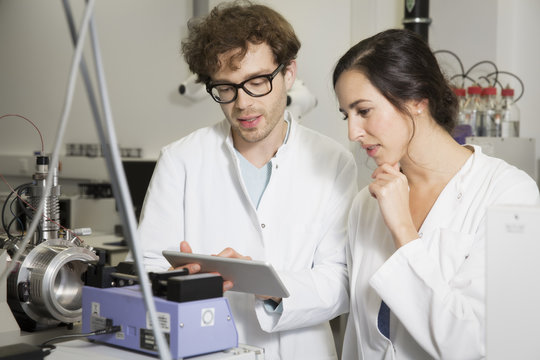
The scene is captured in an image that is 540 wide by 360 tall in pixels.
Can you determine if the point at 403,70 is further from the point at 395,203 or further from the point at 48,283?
the point at 48,283

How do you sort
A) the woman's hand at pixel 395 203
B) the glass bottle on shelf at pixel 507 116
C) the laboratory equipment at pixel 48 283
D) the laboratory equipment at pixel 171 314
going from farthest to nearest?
the glass bottle on shelf at pixel 507 116
the laboratory equipment at pixel 48 283
the woman's hand at pixel 395 203
the laboratory equipment at pixel 171 314

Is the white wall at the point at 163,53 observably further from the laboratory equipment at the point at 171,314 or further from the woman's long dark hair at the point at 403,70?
the laboratory equipment at the point at 171,314

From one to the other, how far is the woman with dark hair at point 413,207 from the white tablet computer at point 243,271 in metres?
0.21

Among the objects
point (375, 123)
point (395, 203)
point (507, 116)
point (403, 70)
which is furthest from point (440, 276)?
point (507, 116)

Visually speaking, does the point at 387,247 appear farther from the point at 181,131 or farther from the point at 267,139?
the point at 181,131

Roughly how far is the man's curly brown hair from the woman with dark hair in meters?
0.25

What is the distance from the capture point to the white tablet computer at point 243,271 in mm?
1168

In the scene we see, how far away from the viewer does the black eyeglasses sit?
1604mm

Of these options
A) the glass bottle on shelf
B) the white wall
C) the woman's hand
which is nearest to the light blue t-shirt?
the woman's hand

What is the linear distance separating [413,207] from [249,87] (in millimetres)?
515

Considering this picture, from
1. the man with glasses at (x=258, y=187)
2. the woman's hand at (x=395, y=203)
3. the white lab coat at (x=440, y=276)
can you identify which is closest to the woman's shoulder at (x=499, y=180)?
the white lab coat at (x=440, y=276)

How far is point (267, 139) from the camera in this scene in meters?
1.73

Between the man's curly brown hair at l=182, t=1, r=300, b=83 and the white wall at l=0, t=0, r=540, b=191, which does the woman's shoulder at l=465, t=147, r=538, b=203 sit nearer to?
the man's curly brown hair at l=182, t=1, r=300, b=83

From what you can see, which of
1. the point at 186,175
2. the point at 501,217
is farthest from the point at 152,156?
the point at 501,217
